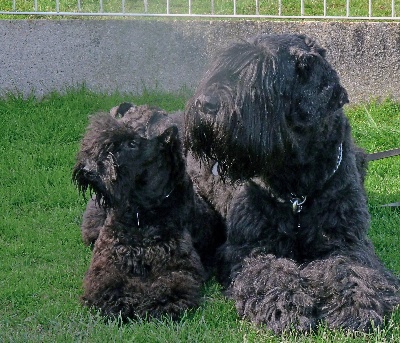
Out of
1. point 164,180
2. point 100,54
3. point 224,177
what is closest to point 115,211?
point 164,180

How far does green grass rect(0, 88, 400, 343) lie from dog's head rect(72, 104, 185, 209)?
76cm

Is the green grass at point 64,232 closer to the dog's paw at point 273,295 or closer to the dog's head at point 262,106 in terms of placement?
the dog's paw at point 273,295

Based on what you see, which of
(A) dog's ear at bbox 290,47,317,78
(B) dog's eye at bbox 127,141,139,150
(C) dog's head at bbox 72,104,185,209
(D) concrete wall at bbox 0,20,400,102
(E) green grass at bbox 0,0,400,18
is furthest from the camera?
(E) green grass at bbox 0,0,400,18

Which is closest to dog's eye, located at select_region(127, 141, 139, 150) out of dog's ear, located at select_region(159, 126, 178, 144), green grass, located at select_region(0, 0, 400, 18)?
dog's ear, located at select_region(159, 126, 178, 144)

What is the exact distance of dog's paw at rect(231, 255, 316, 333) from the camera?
14.7 ft

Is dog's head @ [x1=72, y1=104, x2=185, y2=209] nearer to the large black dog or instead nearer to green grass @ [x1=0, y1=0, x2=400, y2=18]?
the large black dog

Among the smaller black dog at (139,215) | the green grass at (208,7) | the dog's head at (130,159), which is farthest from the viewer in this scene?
the green grass at (208,7)

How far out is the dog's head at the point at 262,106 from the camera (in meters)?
4.53

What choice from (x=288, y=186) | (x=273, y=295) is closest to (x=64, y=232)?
(x=288, y=186)

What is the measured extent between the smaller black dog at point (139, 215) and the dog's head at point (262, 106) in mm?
496

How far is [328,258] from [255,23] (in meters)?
5.16

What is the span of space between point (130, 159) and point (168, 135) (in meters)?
0.31

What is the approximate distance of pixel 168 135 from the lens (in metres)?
5.18

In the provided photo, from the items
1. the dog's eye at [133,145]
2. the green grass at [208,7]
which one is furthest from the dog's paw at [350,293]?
the green grass at [208,7]
